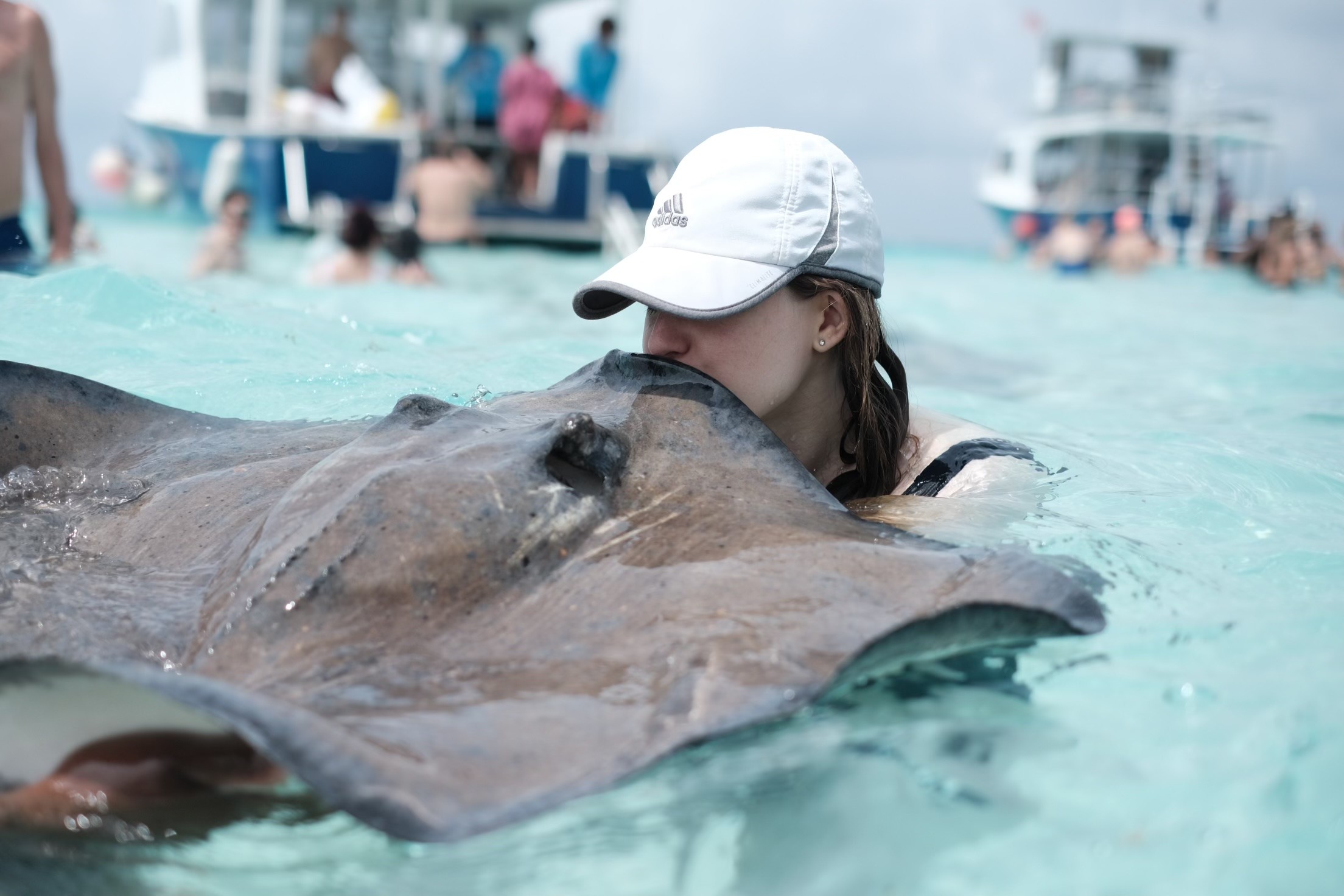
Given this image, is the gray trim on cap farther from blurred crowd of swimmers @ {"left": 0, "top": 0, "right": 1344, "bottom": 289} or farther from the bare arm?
the bare arm

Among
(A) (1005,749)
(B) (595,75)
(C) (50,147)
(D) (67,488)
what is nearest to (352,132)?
(B) (595,75)

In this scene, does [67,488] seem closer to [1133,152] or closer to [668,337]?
[668,337]

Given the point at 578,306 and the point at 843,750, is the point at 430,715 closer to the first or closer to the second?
the point at 843,750

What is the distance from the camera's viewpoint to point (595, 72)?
55.6ft

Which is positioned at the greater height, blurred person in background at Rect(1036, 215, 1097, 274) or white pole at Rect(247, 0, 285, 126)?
white pole at Rect(247, 0, 285, 126)

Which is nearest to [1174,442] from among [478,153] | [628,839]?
[628,839]

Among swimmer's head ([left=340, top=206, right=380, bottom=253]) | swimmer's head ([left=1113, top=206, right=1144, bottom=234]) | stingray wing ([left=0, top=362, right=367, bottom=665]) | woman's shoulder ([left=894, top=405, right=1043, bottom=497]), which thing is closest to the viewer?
stingray wing ([left=0, top=362, right=367, bottom=665])

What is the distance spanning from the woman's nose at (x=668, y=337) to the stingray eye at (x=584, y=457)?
0.45 meters

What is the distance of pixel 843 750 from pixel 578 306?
1.39 meters

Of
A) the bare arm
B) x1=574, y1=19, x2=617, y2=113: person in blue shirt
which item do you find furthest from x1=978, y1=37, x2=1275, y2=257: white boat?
the bare arm

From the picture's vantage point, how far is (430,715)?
1.65 m

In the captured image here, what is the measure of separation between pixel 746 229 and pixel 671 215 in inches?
8.6

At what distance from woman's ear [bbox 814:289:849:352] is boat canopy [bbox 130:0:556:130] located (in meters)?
14.6

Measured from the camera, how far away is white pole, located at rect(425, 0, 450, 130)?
639 inches
